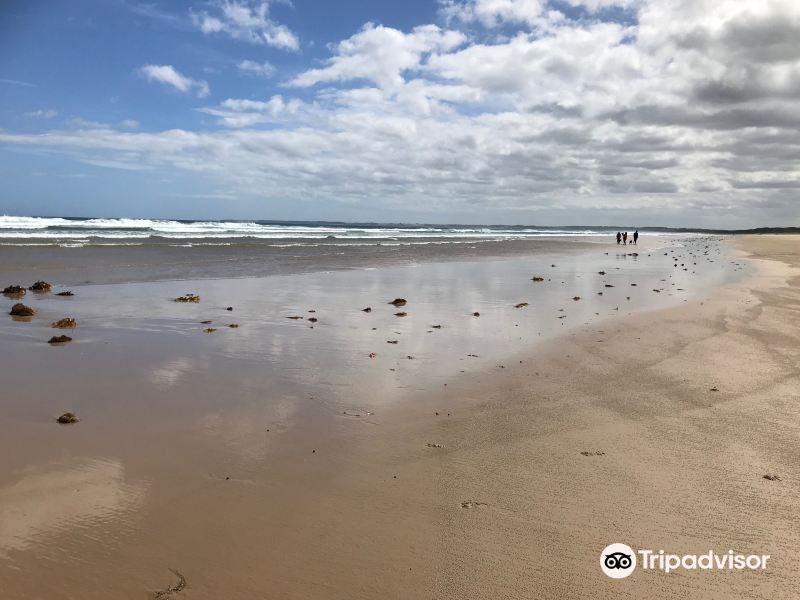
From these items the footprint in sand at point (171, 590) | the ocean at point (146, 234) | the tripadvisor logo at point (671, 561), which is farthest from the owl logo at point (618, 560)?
the ocean at point (146, 234)

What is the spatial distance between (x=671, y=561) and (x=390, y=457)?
232 cm

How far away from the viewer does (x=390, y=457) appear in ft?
16.1

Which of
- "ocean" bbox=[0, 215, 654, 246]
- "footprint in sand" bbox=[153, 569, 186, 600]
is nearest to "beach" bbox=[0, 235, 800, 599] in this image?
"footprint in sand" bbox=[153, 569, 186, 600]

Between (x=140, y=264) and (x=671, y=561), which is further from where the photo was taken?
(x=140, y=264)

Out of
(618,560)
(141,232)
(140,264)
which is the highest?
(141,232)

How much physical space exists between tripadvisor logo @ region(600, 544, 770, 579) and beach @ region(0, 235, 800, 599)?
Answer: 65 millimetres

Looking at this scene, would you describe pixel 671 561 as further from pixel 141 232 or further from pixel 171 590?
pixel 141 232

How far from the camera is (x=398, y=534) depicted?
373 centimetres

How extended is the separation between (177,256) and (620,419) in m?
26.6

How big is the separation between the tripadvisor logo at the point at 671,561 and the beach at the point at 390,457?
0.21ft

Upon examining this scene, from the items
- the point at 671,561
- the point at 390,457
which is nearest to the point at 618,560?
the point at 671,561

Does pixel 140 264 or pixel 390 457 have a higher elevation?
pixel 140 264

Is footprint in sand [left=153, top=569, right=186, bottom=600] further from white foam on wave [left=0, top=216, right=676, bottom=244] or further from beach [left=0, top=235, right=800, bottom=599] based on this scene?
white foam on wave [left=0, top=216, right=676, bottom=244]

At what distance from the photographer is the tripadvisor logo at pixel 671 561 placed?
340cm
